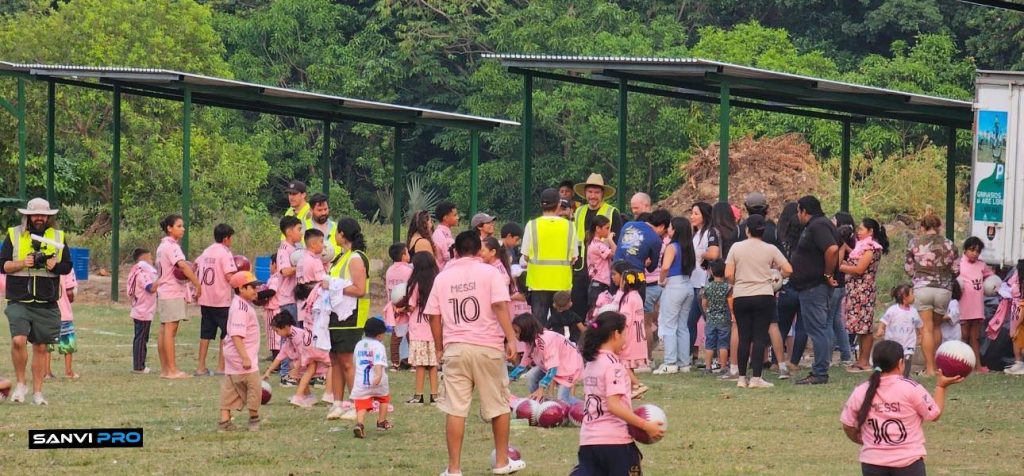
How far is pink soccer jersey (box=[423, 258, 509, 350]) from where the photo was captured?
1041cm

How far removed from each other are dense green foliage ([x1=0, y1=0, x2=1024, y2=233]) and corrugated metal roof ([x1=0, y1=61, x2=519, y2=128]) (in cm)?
1006

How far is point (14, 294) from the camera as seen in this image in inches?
541

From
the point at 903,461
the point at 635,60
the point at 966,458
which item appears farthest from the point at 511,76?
the point at 903,461

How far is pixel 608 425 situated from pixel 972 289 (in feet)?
29.4

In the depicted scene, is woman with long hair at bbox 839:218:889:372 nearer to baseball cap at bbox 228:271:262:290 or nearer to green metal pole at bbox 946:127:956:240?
green metal pole at bbox 946:127:956:240

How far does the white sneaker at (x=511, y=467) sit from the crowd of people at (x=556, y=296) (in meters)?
1.92

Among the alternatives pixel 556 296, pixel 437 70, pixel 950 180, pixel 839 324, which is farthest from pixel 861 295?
pixel 437 70

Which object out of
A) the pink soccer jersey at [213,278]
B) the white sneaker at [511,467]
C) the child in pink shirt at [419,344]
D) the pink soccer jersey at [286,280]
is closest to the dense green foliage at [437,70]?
the pink soccer jersey at [213,278]

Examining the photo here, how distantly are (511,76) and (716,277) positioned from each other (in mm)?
28238

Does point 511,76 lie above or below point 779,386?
above

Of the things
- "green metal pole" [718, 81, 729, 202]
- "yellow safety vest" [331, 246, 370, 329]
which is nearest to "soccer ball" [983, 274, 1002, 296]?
"green metal pole" [718, 81, 729, 202]

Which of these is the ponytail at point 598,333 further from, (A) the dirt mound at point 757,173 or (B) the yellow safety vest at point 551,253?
(A) the dirt mound at point 757,173

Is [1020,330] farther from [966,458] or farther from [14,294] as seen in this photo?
[14,294]

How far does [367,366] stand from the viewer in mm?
12125
